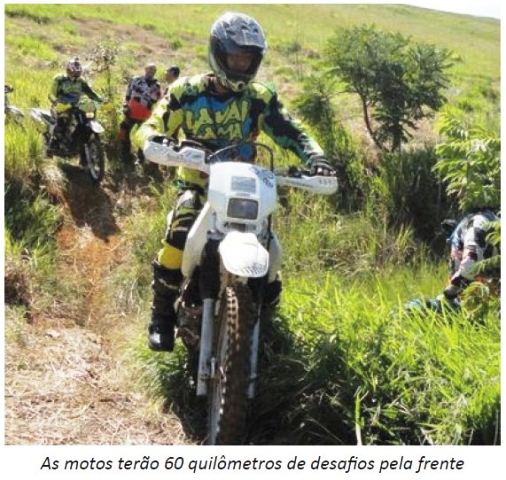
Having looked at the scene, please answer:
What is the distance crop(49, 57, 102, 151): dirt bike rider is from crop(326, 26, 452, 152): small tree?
10.2 feet

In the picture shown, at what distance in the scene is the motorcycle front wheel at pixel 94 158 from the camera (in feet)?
27.8

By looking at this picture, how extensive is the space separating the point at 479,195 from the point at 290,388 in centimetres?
162

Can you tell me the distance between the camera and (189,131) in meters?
4.46

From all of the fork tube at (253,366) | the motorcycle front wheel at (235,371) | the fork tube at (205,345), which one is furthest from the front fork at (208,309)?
the motorcycle front wheel at (235,371)

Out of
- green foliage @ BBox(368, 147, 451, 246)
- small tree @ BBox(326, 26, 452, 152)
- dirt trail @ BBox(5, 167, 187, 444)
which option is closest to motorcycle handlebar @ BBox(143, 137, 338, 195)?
dirt trail @ BBox(5, 167, 187, 444)

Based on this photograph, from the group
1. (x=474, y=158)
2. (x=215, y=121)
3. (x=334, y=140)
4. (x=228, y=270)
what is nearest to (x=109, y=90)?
(x=334, y=140)

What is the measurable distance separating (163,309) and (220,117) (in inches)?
47.5

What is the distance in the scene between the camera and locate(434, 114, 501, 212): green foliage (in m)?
4.15

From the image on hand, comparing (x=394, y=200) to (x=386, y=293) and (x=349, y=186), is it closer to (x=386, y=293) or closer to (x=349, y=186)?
(x=349, y=186)

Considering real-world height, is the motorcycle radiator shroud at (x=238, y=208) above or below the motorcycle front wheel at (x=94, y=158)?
above

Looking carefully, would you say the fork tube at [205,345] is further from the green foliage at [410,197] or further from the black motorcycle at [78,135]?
the black motorcycle at [78,135]

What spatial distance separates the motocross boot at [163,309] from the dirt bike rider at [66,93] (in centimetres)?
498

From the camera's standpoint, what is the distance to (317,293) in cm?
464
